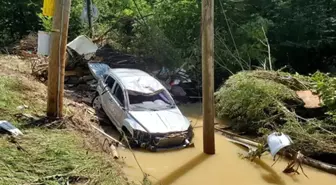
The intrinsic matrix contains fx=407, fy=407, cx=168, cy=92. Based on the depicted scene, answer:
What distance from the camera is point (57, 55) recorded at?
28.2ft

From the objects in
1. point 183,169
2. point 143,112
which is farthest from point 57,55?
point 183,169

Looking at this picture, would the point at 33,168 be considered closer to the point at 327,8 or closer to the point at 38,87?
the point at 38,87

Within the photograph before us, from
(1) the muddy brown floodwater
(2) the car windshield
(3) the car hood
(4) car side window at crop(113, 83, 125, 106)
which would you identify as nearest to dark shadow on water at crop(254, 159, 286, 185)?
(1) the muddy brown floodwater

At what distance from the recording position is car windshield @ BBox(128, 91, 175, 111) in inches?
418

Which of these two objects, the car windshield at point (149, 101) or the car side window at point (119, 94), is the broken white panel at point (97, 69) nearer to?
the car side window at point (119, 94)

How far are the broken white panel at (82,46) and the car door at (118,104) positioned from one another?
4619 mm

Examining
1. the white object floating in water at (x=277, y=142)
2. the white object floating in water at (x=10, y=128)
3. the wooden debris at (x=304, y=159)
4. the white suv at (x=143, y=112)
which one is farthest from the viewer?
the white suv at (x=143, y=112)

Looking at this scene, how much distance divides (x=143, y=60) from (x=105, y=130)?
587 centimetres

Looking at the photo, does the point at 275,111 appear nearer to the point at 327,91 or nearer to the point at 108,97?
the point at 327,91

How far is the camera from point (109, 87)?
1173 centimetres

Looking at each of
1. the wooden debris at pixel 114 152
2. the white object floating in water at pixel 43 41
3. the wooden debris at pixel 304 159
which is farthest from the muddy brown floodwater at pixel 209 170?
the white object floating in water at pixel 43 41

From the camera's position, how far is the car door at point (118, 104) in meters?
10.5

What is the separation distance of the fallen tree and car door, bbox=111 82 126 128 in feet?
11.7

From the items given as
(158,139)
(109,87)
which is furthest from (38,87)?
(158,139)
